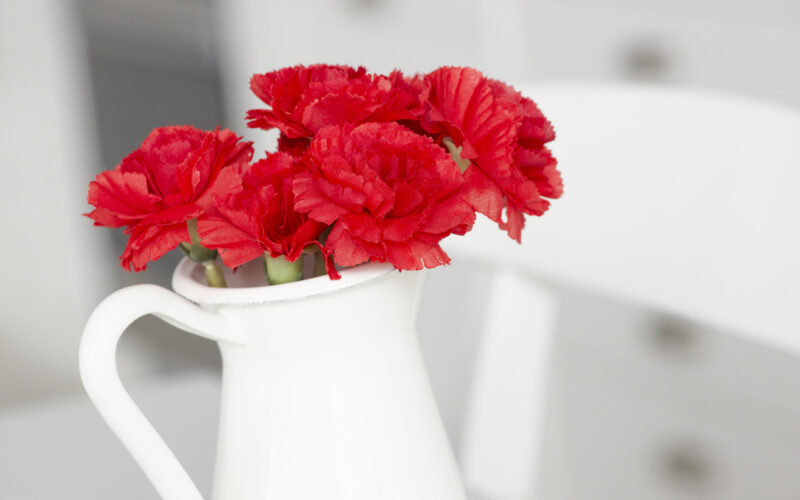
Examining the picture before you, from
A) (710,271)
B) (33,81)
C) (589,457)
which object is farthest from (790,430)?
(33,81)

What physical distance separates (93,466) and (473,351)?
50.6 inches

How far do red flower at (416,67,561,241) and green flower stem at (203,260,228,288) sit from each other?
110 millimetres

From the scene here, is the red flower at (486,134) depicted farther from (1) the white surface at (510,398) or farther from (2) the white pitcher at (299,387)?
(1) the white surface at (510,398)

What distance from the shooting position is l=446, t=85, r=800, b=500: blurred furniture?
61cm

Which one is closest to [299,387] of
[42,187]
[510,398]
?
[510,398]

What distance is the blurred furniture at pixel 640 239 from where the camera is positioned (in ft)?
2.01

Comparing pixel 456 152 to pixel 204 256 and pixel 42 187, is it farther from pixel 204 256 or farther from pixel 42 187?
pixel 42 187

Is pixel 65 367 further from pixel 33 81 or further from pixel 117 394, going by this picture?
pixel 117 394

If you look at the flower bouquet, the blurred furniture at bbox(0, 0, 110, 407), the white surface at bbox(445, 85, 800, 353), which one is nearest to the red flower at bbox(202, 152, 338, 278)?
the flower bouquet

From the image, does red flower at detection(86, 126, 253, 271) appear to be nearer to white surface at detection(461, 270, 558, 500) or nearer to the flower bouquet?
the flower bouquet

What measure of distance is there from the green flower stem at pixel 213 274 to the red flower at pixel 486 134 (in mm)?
110

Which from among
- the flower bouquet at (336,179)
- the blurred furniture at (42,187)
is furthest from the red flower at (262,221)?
the blurred furniture at (42,187)

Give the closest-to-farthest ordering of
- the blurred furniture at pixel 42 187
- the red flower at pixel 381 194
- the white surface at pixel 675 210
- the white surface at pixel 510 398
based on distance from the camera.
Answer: the red flower at pixel 381 194 < the white surface at pixel 675 210 < the white surface at pixel 510 398 < the blurred furniture at pixel 42 187

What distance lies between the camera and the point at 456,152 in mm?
343
